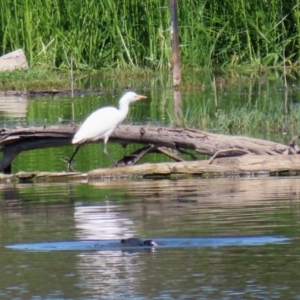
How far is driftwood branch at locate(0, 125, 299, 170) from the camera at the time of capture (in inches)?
484

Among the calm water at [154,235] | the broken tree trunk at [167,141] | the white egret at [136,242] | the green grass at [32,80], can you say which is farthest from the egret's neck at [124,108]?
the green grass at [32,80]

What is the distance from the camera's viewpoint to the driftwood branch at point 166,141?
1229 centimetres

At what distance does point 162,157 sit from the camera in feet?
47.3

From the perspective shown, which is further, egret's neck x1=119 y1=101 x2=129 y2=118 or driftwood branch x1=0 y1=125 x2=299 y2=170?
egret's neck x1=119 y1=101 x2=129 y2=118

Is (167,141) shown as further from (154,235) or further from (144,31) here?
(144,31)

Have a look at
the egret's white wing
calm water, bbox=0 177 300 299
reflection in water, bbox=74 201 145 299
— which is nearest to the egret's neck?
the egret's white wing

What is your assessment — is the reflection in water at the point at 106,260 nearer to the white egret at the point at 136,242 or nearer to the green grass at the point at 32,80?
the white egret at the point at 136,242

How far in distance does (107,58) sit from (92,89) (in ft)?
10.8

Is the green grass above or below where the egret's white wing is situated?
above

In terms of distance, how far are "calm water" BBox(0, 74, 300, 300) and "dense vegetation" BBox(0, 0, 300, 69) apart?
45.1 feet

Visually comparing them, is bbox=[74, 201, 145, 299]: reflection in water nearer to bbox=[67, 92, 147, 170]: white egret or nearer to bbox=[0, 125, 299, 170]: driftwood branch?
bbox=[0, 125, 299, 170]: driftwood branch

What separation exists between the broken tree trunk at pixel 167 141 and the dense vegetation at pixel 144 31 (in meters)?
15.0

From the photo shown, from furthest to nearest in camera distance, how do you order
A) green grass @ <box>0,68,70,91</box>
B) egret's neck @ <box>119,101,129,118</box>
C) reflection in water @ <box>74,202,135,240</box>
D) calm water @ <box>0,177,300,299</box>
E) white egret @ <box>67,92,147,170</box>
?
green grass @ <box>0,68,70,91</box>
egret's neck @ <box>119,101,129,118</box>
white egret @ <box>67,92,147,170</box>
reflection in water @ <box>74,202,135,240</box>
calm water @ <box>0,177,300,299</box>

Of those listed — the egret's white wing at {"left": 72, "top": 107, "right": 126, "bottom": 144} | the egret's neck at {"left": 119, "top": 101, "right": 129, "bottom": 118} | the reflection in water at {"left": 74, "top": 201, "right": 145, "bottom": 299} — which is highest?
the egret's neck at {"left": 119, "top": 101, "right": 129, "bottom": 118}
